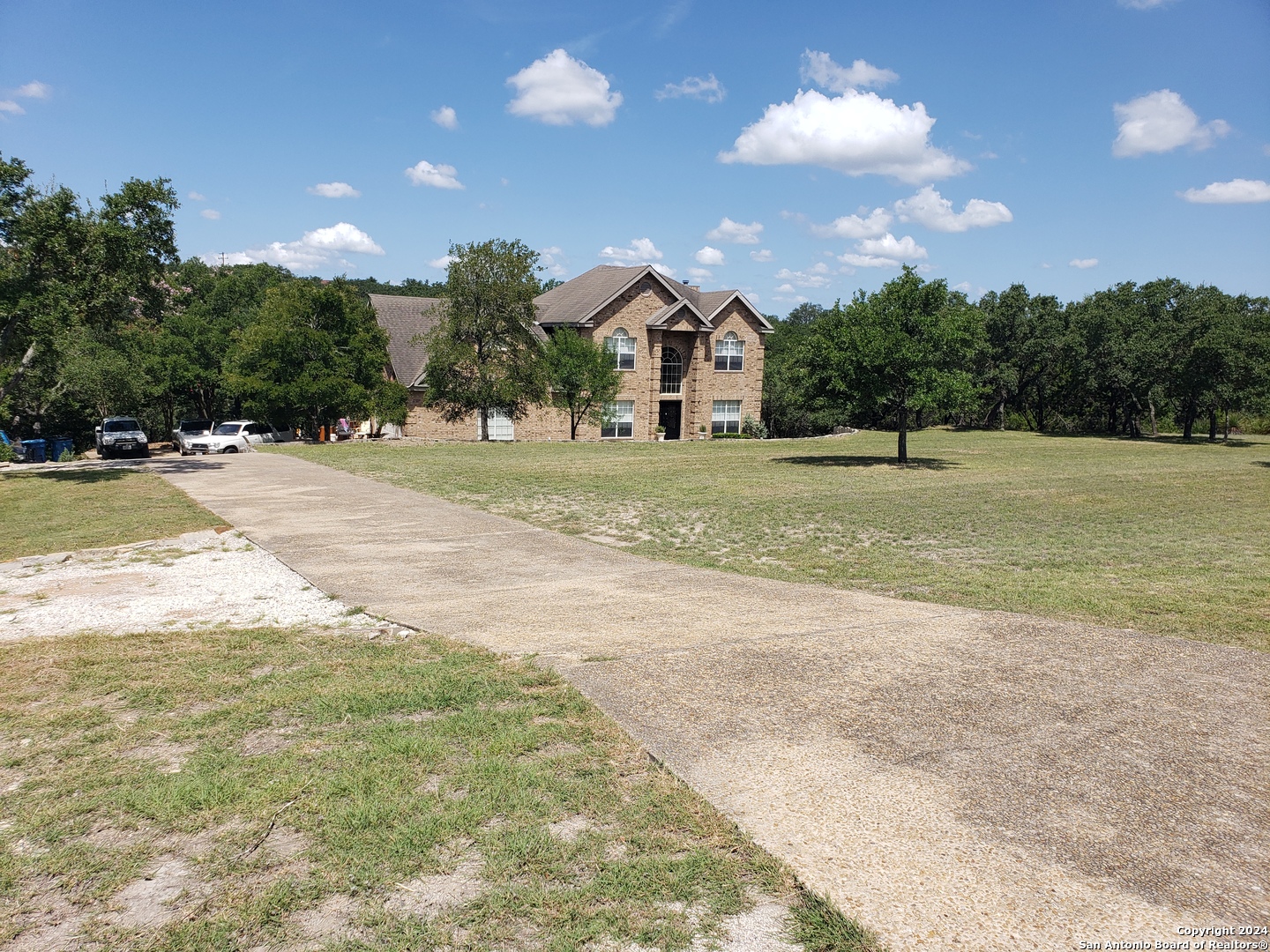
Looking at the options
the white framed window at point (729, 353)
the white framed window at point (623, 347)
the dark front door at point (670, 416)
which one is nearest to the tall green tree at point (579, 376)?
the white framed window at point (623, 347)

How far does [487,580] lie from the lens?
398 inches

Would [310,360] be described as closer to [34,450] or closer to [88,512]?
[34,450]

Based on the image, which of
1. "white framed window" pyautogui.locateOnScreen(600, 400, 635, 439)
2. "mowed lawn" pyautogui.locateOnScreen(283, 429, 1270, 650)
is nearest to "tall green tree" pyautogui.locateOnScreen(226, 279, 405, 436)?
"mowed lawn" pyautogui.locateOnScreen(283, 429, 1270, 650)

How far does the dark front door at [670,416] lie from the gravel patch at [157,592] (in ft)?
124

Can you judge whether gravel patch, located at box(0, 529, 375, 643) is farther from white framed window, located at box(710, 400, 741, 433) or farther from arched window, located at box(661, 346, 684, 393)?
white framed window, located at box(710, 400, 741, 433)

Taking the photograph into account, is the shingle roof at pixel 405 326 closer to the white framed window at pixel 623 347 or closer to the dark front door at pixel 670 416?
the white framed window at pixel 623 347

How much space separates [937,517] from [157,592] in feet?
45.3

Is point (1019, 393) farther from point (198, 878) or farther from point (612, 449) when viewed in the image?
point (198, 878)

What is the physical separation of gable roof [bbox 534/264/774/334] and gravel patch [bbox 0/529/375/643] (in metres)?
33.7

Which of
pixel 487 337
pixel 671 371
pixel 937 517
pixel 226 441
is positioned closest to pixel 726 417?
pixel 671 371

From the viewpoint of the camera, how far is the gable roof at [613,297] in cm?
4453

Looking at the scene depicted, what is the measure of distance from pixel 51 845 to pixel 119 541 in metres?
10.2

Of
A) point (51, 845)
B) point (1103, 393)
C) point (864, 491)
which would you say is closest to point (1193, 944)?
point (51, 845)

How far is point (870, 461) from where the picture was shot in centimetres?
3073
